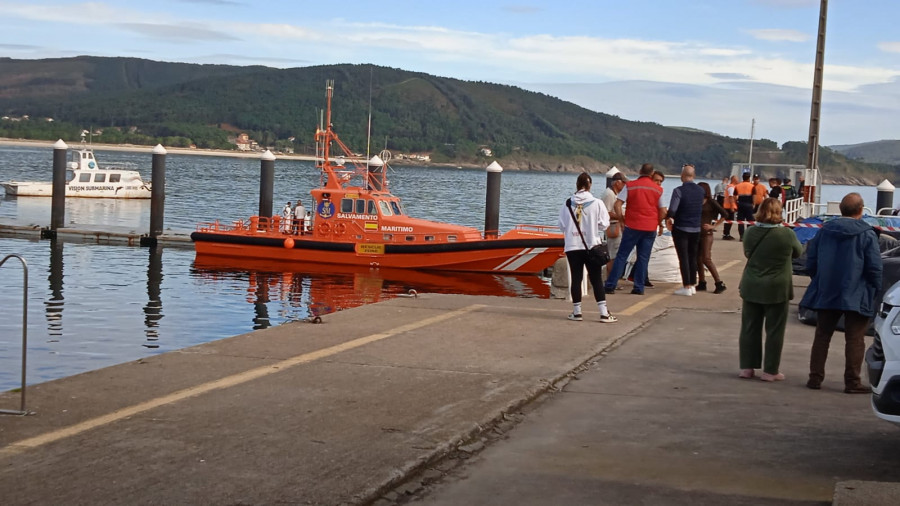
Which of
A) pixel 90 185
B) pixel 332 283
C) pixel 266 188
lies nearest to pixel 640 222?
pixel 332 283

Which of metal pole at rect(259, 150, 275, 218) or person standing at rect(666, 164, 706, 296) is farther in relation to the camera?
metal pole at rect(259, 150, 275, 218)

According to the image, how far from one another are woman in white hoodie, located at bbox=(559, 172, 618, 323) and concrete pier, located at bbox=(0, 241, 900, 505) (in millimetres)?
1233

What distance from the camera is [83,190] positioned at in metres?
69.6

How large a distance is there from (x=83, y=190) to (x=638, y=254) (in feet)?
198

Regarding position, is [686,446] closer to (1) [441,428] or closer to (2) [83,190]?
(1) [441,428]

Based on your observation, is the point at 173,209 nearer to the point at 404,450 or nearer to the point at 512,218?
the point at 512,218

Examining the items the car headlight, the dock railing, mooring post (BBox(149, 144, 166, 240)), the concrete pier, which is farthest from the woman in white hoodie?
mooring post (BBox(149, 144, 166, 240))

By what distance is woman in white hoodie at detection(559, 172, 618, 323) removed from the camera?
12.3 metres

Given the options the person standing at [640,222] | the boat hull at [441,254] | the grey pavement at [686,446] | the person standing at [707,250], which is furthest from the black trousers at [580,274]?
the boat hull at [441,254]

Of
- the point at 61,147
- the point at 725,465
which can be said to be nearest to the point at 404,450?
the point at 725,465

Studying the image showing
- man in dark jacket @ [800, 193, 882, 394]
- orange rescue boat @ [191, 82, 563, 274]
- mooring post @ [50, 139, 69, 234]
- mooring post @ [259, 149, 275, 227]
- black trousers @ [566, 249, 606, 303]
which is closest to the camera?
man in dark jacket @ [800, 193, 882, 394]

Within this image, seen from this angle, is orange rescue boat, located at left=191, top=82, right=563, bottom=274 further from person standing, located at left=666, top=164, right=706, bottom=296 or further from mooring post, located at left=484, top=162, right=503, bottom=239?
person standing, located at left=666, top=164, right=706, bottom=296

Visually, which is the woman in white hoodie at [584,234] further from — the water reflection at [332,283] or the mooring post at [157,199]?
the mooring post at [157,199]

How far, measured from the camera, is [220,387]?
827 cm
